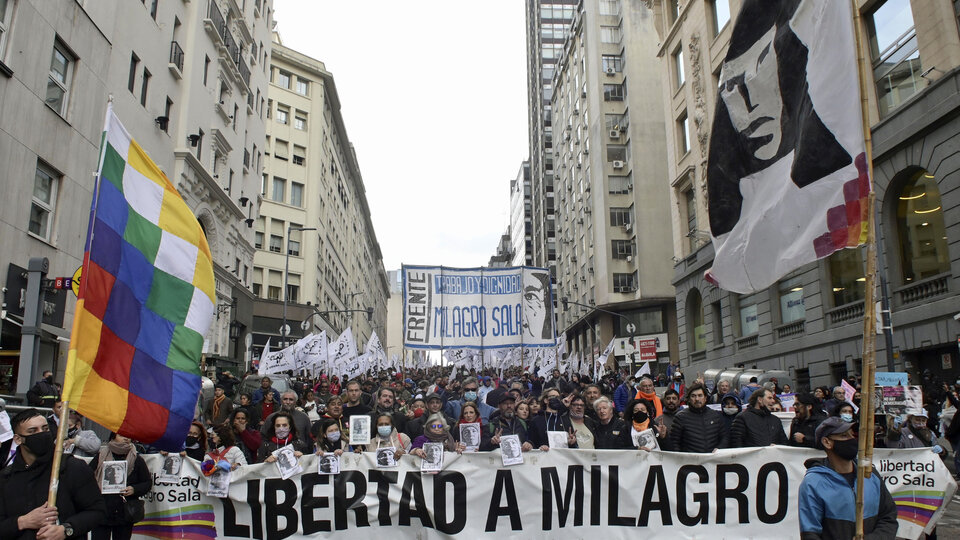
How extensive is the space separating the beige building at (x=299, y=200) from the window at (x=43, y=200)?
2950 cm

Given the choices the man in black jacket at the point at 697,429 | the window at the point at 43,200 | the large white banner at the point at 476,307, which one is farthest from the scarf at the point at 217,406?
the window at the point at 43,200

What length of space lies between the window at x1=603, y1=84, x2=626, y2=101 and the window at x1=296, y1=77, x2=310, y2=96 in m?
25.3

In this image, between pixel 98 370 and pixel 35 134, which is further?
pixel 35 134

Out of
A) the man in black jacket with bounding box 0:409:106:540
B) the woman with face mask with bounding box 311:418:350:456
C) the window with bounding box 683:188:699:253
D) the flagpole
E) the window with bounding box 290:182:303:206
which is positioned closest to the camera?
the flagpole

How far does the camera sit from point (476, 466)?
25.1 feet

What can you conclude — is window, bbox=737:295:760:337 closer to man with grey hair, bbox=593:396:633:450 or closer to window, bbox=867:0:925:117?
window, bbox=867:0:925:117

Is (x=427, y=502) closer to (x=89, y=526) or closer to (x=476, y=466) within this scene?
(x=476, y=466)

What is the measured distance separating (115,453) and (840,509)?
6045 millimetres

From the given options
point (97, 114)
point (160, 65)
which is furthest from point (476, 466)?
point (160, 65)

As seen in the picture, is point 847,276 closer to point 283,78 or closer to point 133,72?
point 133,72

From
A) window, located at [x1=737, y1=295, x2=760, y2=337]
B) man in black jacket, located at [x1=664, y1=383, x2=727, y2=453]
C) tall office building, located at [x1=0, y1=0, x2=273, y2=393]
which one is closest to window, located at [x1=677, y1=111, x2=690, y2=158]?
window, located at [x1=737, y1=295, x2=760, y2=337]

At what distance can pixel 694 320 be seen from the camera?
36500 mm

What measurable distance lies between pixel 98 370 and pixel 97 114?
663 inches

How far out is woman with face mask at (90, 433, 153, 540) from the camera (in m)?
6.29
